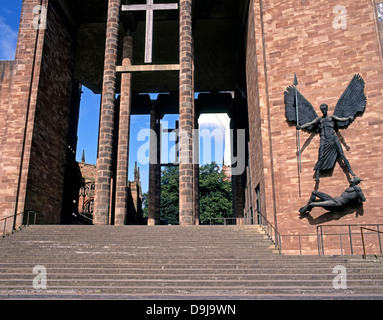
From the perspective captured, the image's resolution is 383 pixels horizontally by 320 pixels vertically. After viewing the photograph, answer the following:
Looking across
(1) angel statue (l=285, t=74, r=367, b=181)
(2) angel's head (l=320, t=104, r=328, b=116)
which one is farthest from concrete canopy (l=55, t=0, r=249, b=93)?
(2) angel's head (l=320, t=104, r=328, b=116)

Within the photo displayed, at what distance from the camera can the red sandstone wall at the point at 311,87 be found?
39.3 ft

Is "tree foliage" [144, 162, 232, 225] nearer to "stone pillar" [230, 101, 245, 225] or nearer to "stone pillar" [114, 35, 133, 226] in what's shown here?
"stone pillar" [230, 101, 245, 225]

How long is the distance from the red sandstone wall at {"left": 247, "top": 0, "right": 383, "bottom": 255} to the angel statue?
0.92ft

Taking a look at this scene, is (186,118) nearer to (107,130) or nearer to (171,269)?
(107,130)

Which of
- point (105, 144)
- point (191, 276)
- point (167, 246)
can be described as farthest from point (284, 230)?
point (105, 144)

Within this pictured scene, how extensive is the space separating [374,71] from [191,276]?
997 centimetres

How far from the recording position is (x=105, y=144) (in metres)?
16.0

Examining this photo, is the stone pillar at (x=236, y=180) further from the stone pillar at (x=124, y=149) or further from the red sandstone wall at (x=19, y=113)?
the red sandstone wall at (x=19, y=113)

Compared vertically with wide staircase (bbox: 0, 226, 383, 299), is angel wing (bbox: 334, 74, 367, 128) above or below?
above

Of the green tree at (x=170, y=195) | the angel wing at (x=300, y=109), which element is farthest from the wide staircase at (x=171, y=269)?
the green tree at (x=170, y=195)

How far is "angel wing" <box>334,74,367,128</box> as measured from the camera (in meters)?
12.2

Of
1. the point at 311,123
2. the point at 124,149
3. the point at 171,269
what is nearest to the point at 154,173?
the point at 124,149

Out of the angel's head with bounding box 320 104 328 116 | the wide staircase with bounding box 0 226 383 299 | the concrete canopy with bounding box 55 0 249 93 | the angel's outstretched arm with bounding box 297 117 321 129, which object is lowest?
the wide staircase with bounding box 0 226 383 299

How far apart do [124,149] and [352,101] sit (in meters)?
10.1
